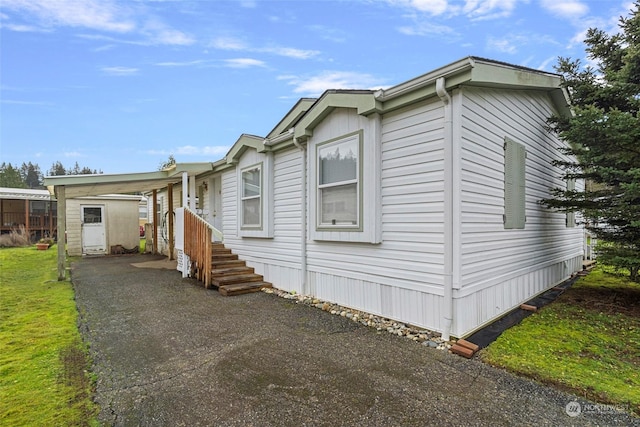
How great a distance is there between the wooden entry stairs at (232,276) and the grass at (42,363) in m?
2.37

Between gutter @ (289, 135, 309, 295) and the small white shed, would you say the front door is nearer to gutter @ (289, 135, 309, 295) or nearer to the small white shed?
the small white shed

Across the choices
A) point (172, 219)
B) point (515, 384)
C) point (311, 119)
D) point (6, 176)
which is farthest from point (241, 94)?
point (6, 176)

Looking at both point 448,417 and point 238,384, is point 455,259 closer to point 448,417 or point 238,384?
point 448,417

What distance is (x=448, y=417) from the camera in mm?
2303

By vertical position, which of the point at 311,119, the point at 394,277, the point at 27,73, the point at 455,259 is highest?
the point at 27,73

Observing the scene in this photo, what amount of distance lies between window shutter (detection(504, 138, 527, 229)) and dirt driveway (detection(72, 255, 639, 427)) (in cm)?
255

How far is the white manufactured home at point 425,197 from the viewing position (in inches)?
151

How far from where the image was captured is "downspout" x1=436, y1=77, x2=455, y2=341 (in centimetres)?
375

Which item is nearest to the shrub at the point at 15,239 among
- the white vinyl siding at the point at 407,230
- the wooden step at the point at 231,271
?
the wooden step at the point at 231,271

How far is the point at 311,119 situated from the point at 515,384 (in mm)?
4478

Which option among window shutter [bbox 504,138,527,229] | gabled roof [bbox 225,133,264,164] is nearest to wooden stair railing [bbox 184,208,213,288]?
gabled roof [bbox 225,133,264,164]

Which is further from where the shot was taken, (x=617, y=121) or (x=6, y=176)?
(x=6, y=176)

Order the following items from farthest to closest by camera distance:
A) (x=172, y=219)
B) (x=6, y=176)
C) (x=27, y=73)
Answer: (x=6, y=176)
(x=172, y=219)
(x=27, y=73)

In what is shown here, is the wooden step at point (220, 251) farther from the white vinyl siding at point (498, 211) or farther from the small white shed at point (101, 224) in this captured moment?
the small white shed at point (101, 224)
